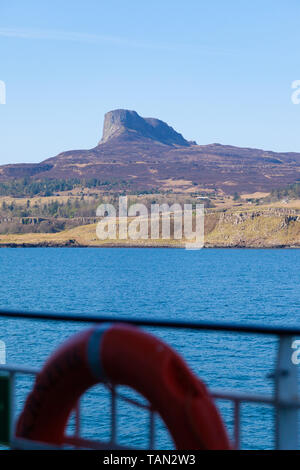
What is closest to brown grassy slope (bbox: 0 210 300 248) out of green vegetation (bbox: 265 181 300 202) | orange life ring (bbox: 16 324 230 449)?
green vegetation (bbox: 265 181 300 202)

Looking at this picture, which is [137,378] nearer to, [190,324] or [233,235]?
[190,324]

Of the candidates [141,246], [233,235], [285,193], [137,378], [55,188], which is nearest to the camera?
[137,378]

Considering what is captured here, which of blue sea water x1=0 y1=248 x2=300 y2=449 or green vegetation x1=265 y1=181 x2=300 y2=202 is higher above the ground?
green vegetation x1=265 y1=181 x2=300 y2=202

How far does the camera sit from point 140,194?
7343 inches

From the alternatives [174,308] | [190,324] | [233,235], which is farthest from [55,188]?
[190,324]

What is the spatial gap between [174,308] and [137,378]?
50.9 m

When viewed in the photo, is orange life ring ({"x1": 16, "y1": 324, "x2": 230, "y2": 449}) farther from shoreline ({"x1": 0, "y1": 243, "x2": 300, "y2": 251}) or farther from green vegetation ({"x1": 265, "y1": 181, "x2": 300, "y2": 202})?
green vegetation ({"x1": 265, "y1": 181, "x2": 300, "y2": 202})

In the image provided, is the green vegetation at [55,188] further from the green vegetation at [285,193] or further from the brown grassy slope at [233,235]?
the green vegetation at [285,193]

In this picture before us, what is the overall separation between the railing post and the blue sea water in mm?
72

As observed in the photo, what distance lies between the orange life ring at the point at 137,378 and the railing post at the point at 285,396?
24 cm

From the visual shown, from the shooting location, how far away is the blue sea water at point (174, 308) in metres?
19.3

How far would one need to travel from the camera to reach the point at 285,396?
2.33 meters

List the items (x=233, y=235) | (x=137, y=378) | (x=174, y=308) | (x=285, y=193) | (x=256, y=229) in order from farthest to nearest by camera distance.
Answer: (x=285, y=193) → (x=233, y=235) → (x=256, y=229) → (x=174, y=308) → (x=137, y=378)

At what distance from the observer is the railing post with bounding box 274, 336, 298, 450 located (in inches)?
90.8
